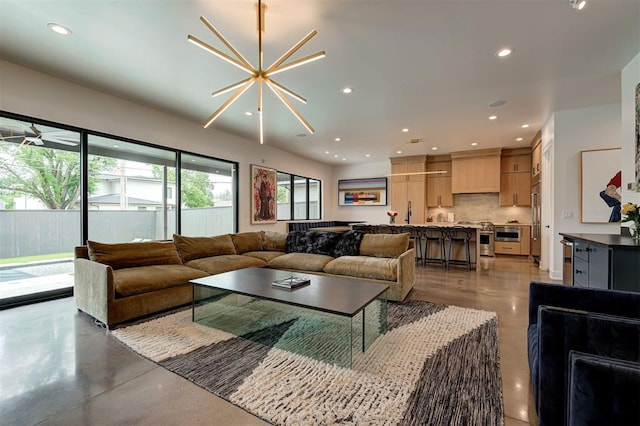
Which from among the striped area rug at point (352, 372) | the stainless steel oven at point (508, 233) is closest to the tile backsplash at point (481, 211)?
the stainless steel oven at point (508, 233)

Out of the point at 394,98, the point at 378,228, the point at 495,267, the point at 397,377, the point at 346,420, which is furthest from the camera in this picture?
the point at 378,228

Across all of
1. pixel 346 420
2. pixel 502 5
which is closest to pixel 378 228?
pixel 502 5

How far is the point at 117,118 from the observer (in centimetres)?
416

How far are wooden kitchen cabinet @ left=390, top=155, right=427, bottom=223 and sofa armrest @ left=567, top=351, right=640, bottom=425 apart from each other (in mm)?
7507

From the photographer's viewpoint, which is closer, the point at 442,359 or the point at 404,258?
the point at 442,359

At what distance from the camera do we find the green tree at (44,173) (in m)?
3.40

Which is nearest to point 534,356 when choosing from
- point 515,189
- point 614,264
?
point 614,264

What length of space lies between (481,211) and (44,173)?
933 cm

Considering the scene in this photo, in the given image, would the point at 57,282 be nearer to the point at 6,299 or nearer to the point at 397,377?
the point at 6,299

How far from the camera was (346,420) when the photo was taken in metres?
1.52

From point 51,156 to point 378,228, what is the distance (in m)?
5.81

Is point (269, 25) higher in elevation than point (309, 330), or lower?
higher

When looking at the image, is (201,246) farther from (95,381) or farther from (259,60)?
(259,60)

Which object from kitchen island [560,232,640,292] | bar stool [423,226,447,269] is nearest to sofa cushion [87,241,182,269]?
kitchen island [560,232,640,292]
